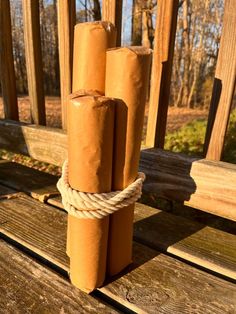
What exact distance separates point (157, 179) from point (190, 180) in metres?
0.15

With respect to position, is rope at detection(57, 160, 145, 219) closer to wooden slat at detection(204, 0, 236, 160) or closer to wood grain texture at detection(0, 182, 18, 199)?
wooden slat at detection(204, 0, 236, 160)

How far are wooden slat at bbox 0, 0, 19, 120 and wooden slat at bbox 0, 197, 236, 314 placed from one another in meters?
0.83

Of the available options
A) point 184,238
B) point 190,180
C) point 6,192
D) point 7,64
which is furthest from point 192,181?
point 7,64

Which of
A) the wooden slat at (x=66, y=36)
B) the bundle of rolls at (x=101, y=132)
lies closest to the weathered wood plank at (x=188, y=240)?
the bundle of rolls at (x=101, y=132)

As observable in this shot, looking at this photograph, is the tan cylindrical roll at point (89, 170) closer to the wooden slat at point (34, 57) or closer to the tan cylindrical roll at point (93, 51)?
the tan cylindrical roll at point (93, 51)

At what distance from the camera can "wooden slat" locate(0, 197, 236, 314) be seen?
32.9 inches

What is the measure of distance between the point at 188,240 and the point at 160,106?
543 mm

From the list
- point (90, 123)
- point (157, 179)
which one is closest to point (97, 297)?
point (90, 123)

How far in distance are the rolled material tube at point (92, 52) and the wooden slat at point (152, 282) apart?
54cm

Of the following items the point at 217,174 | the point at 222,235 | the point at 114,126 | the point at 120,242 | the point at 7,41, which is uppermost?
the point at 7,41

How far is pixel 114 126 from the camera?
79cm

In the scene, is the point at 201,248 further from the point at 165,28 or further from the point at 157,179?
the point at 165,28

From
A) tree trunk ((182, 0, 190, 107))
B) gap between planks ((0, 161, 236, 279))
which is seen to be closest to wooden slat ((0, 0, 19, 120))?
gap between planks ((0, 161, 236, 279))

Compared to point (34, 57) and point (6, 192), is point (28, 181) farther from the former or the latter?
point (34, 57)
